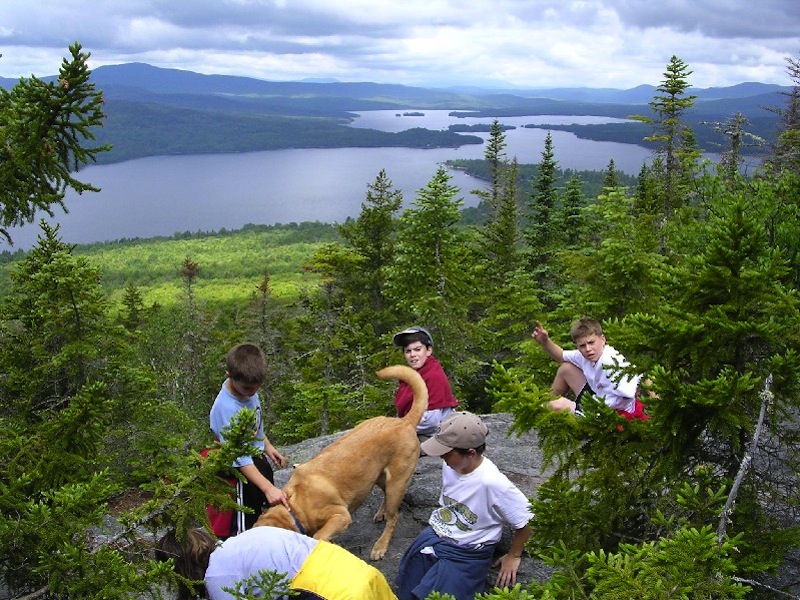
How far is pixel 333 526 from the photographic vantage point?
16.8ft

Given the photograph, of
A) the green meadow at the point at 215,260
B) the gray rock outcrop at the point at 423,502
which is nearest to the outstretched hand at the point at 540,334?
the gray rock outcrop at the point at 423,502

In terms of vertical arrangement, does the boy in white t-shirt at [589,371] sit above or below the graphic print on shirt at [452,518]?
above

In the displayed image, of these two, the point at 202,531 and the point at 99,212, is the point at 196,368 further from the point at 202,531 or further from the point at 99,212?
the point at 99,212

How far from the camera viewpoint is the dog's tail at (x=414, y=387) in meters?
5.93

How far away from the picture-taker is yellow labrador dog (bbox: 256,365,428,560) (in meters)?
5.11

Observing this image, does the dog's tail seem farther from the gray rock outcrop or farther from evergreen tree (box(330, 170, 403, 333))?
evergreen tree (box(330, 170, 403, 333))

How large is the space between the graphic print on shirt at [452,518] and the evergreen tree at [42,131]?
349 cm

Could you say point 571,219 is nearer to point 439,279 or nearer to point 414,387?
point 439,279

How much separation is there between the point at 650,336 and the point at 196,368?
95.8ft

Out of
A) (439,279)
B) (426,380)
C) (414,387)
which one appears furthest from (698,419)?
(439,279)

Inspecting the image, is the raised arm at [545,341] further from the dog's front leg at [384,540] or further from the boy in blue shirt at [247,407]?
the boy in blue shirt at [247,407]

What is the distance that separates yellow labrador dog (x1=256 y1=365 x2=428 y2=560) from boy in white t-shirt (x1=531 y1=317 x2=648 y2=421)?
4.35 ft

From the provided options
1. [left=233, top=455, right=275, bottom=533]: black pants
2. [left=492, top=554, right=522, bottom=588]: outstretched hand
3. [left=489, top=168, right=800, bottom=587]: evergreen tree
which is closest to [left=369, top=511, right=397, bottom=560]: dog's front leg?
[left=233, top=455, right=275, bottom=533]: black pants

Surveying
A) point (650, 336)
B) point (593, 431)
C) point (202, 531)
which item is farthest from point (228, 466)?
point (650, 336)
